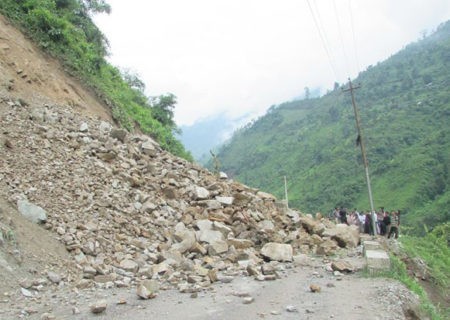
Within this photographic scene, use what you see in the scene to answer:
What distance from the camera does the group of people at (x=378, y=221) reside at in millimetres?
18172

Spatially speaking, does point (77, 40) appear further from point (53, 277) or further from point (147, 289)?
point (147, 289)

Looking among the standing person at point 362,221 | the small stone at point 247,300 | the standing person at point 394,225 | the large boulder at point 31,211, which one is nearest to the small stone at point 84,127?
the large boulder at point 31,211

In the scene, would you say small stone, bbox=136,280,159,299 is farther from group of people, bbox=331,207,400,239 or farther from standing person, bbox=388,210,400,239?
standing person, bbox=388,210,400,239

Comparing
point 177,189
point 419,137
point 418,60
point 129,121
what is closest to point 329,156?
point 419,137

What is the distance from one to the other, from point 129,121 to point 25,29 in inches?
212

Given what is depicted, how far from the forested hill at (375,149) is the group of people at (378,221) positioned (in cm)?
3144

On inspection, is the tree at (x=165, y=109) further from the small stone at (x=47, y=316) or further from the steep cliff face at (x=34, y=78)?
the small stone at (x=47, y=316)

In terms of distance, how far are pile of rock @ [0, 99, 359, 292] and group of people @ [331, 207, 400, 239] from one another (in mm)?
5998

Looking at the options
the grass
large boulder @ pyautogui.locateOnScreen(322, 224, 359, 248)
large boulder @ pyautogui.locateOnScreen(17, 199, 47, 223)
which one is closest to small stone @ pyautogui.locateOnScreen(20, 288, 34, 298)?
large boulder @ pyautogui.locateOnScreen(17, 199, 47, 223)

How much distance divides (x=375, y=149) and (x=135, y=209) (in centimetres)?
6947

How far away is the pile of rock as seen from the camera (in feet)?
28.2

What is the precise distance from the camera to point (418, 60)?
11300cm

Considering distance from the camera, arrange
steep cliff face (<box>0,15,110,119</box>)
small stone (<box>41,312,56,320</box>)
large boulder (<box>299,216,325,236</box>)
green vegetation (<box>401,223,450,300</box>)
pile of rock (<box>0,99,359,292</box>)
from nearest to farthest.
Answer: small stone (<box>41,312,56,320</box>)
pile of rock (<box>0,99,359,292</box>)
large boulder (<box>299,216,325,236</box>)
green vegetation (<box>401,223,450,300</box>)
steep cliff face (<box>0,15,110,119</box>)

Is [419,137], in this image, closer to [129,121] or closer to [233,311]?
[129,121]
